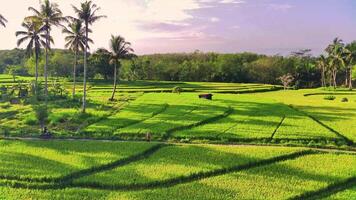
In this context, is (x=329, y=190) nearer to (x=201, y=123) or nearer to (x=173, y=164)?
(x=173, y=164)

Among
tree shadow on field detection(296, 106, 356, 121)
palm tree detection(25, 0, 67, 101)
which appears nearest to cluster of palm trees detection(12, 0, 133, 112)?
palm tree detection(25, 0, 67, 101)

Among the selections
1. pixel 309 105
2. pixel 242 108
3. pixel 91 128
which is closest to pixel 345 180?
pixel 91 128

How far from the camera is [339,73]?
129 meters

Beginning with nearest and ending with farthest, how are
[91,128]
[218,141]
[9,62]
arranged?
1. [218,141]
2. [91,128]
3. [9,62]

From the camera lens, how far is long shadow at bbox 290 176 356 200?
76.5 feet

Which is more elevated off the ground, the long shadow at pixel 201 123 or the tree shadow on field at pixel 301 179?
the long shadow at pixel 201 123

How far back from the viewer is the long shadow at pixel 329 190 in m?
23.3

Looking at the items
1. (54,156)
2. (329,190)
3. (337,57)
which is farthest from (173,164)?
(337,57)

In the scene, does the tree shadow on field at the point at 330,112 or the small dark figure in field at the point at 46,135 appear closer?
the small dark figure in field at the point at 46,135

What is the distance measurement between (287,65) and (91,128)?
303 ft

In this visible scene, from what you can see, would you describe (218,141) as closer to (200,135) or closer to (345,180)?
(200,135)

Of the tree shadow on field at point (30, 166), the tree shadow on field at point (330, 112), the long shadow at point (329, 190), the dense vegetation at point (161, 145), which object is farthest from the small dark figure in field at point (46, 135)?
the tree shadow on field at point (330, 112)

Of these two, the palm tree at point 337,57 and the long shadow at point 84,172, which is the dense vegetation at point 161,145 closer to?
the long shadow at point 84,172

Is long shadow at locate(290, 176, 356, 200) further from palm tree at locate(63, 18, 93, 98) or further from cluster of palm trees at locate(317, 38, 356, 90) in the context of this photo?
cluster of palm trees at locate(317, 38, 356, 90)
